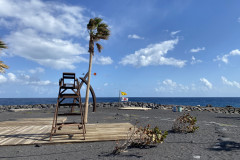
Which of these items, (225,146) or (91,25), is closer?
(225,146)

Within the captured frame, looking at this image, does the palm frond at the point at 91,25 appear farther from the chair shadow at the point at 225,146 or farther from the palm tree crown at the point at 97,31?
the chair shadow at the point at 225,146

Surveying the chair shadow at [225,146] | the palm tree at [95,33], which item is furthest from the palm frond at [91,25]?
the chair shadow at [225,146]

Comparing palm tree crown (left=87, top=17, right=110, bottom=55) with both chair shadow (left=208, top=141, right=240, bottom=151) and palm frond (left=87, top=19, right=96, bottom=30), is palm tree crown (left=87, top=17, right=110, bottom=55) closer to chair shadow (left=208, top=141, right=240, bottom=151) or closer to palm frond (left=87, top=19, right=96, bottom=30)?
palm frond (left=87, top=19, right=96, bottom=30)

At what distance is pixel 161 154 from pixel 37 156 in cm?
382

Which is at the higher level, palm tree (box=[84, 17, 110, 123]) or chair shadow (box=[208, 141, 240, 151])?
palm tree (box=[84, 17, 110, 123])

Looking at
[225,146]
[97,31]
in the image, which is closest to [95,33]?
[97,31]

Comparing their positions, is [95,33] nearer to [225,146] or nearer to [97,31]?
[97,31]

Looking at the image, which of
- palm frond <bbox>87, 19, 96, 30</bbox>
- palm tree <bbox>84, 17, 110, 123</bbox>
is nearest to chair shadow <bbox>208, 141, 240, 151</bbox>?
palm tree <bbox>84, 17, 110, 123</bbox>

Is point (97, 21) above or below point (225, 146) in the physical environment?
above

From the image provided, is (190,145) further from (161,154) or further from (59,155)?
(59,155)

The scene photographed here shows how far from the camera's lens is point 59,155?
520 centimetres

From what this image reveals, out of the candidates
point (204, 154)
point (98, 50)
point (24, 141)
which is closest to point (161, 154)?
point (204, 154)

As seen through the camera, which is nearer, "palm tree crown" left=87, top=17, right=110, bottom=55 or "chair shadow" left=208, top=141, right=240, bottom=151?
"chair shadow" left=208, top=141, right=240, bottom=151

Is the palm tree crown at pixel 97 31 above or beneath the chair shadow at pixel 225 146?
above
